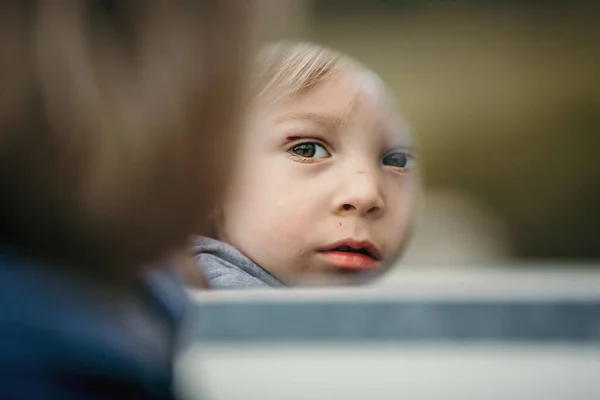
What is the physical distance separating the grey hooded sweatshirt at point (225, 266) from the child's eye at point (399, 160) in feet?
0.42

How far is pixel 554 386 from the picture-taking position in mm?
1020

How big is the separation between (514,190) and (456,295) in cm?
69

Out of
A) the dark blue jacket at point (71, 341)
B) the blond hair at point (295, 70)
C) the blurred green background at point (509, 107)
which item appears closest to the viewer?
the dark blue jacket at point (71, 341)

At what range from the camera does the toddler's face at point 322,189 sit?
61 centimetres

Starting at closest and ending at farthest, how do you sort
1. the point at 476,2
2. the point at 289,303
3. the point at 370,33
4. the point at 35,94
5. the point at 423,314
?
the point at 35,94
the point at 289,303
the point at 423,314
the point at 370,33
the point at 476,2

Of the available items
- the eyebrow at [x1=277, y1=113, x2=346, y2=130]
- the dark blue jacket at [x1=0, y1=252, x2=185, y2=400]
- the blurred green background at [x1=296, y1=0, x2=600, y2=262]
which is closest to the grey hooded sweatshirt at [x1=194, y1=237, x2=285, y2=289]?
the eyebrow at [x1=277, y1=113, x2=346, y2=130]

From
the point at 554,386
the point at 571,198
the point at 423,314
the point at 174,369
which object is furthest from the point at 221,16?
the point at 571,198

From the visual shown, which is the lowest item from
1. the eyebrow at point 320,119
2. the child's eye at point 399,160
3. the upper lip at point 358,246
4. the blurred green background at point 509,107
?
the upper lip at point 358,246

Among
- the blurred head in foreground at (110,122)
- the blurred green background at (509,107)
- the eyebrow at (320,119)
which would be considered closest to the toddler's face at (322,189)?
the eyebrow at (320,119)

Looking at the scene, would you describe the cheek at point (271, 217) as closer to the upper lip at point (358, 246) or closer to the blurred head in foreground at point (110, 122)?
the upper lip at point (358, 246)

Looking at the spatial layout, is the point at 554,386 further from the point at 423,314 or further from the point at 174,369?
the point at 174,369

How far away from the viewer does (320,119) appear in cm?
60

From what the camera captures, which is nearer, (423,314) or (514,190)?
(423,314)

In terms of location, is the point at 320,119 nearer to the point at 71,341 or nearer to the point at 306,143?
the point at 306,143
